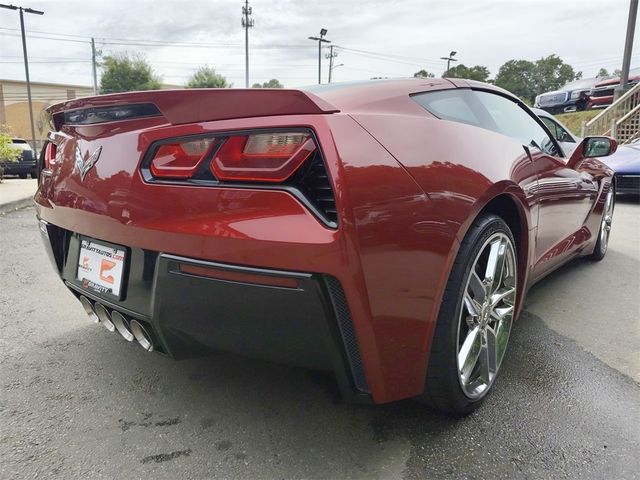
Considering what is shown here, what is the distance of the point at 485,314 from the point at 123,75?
53.3 meters

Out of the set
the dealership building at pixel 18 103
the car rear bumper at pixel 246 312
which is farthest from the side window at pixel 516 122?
the dealership building at pixel 18 103

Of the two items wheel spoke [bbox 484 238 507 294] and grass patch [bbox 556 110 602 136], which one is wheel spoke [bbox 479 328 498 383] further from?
grass patch [bbox 556 110 602 136]

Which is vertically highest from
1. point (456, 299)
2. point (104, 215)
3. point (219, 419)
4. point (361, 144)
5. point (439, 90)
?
point (439, 90)

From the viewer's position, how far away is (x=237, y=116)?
1499 millimetres

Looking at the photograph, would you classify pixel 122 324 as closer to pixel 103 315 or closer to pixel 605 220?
pixel 103 315

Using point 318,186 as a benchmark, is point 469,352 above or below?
below

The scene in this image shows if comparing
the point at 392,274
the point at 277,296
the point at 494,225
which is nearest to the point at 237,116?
the point at 277,296

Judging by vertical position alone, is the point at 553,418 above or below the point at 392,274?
below

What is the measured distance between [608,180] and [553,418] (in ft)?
9.31

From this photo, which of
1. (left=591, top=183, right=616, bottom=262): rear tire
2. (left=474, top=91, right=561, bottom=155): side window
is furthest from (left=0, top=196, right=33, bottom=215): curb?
(left=591, top=183, right=616, bottom=262): rear tire

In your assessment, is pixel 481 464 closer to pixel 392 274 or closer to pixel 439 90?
pixel 392 274

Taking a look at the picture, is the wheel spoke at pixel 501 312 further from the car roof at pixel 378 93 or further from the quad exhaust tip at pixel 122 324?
the quad exhaust tip at pixel 122 324

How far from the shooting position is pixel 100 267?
5.84 ft

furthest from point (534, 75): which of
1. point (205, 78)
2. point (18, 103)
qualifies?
point (18, 103)
